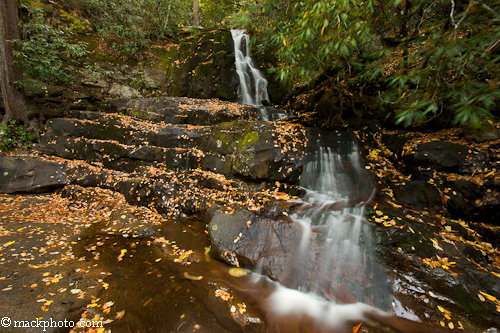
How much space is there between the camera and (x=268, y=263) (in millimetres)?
3949

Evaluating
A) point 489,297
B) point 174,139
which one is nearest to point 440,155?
point 489,297

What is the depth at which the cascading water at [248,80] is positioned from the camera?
11352mm

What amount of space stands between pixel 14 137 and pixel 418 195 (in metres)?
12.8

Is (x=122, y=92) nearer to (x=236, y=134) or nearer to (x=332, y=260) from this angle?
(x=236, y=134)

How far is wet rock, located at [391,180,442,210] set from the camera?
4465mm

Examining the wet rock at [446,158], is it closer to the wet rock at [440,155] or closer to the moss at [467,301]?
the wet rock at [440,155]

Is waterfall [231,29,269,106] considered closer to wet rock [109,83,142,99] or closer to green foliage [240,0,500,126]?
wet rock [109,83,142,99]

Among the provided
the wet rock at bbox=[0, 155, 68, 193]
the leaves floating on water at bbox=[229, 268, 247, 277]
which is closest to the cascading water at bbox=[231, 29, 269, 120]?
the wet rock at bbox=[0, 155, 68, 193]

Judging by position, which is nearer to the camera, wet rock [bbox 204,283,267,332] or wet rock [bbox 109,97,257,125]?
wet rock [bbox 204,283,267,332]

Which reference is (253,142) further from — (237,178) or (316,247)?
(316,247)

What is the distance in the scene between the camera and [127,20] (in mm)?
10758

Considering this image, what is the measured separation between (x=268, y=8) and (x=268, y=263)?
215 inches

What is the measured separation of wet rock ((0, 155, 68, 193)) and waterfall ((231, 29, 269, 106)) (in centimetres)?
881

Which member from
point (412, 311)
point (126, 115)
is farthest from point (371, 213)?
point (126, 115)
